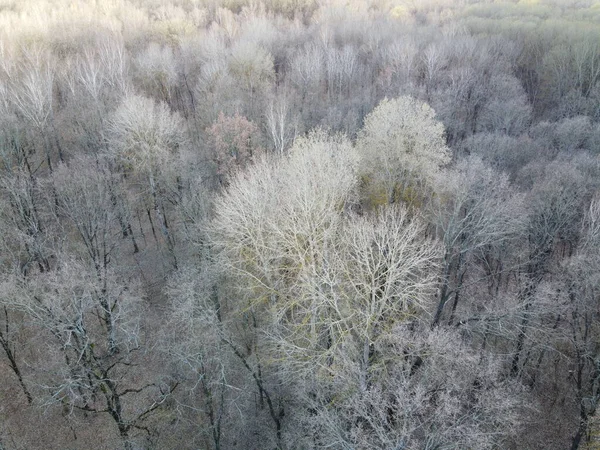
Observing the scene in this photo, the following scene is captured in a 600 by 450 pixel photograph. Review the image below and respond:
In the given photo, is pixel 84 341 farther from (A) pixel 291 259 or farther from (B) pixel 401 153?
(B) pixel 401 153

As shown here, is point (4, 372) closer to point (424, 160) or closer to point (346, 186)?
point (346, 186)

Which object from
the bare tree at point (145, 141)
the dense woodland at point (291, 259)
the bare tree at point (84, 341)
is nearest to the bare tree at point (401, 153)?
the dense woodland at point (291, 259)

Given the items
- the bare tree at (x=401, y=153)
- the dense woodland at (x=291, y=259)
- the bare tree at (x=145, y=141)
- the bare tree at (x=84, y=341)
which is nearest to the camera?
the bare tree at (x=84, y=341)

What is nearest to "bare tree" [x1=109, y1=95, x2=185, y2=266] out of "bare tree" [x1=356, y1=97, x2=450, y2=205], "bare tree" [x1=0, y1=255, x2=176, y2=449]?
"bare tree" [x1=0, y1=255, x2=176, y2=449]

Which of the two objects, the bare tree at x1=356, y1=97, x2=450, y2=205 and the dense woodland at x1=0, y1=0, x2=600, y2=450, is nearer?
the dense woodland at x1=0, y1=0, x2=600, y2=450

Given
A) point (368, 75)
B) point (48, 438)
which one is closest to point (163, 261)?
point (48, 438)

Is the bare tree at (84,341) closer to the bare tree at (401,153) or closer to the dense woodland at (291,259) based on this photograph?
the dense woodland at (291,259)

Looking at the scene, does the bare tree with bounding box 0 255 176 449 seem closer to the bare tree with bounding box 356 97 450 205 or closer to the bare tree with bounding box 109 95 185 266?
the bare tree with bounding box 109 95 185 266

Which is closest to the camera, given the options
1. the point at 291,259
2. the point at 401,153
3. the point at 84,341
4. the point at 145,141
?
the point at 84,341

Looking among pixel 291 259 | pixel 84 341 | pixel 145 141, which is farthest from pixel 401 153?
pixel 84 341
